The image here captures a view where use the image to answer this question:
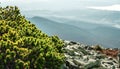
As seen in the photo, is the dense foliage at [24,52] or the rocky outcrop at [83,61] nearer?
the dense foliage at [24,52]

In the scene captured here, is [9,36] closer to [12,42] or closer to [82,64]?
[12,42]

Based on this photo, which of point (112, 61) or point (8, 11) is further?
point (112, 61)

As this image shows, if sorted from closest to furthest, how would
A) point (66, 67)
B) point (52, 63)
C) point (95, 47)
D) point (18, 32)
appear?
point (52, 63) → point (18, 32) → point (66, 67) → point (95, 47)

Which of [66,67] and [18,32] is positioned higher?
[18,32]

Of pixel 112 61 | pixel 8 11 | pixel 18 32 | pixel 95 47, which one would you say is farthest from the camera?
pixel 95 47

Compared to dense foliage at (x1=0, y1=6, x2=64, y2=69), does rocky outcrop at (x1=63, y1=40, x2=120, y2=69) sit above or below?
below

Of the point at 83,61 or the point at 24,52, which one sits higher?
the point at 24,52

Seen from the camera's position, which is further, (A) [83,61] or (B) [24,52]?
(A) [83,61]

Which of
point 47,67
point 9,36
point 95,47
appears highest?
point 9,36

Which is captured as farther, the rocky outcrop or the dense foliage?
the rocky outcrop

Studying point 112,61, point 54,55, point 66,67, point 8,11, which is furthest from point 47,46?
point 112,61

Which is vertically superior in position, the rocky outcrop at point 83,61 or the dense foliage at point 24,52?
the dense foliage at point 24,52
